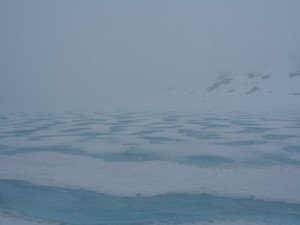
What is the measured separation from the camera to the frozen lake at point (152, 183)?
4.15 m

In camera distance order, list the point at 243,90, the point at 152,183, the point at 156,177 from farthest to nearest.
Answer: the point at 243,90
the point at 156,177
the point at 152,183

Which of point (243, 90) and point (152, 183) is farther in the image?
point (243, 90)

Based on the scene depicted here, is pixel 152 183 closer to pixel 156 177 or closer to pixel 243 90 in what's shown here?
pixel 156 177

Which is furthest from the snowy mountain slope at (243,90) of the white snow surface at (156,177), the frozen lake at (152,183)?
the white snow surface at (156,177)

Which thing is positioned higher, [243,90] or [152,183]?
[243,90]

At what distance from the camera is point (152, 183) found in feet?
17.5

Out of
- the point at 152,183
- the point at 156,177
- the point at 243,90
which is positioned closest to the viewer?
the point at 152,183

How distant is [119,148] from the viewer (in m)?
8.51

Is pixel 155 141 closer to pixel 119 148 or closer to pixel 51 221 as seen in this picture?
pixel 119 148

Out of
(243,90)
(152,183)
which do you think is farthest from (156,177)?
(243,90)

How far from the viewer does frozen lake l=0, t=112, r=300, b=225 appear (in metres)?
4.15

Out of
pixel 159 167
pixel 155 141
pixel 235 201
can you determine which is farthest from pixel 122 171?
pixel 155 141

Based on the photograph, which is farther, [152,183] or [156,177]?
[156,177]

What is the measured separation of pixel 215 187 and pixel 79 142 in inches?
212
